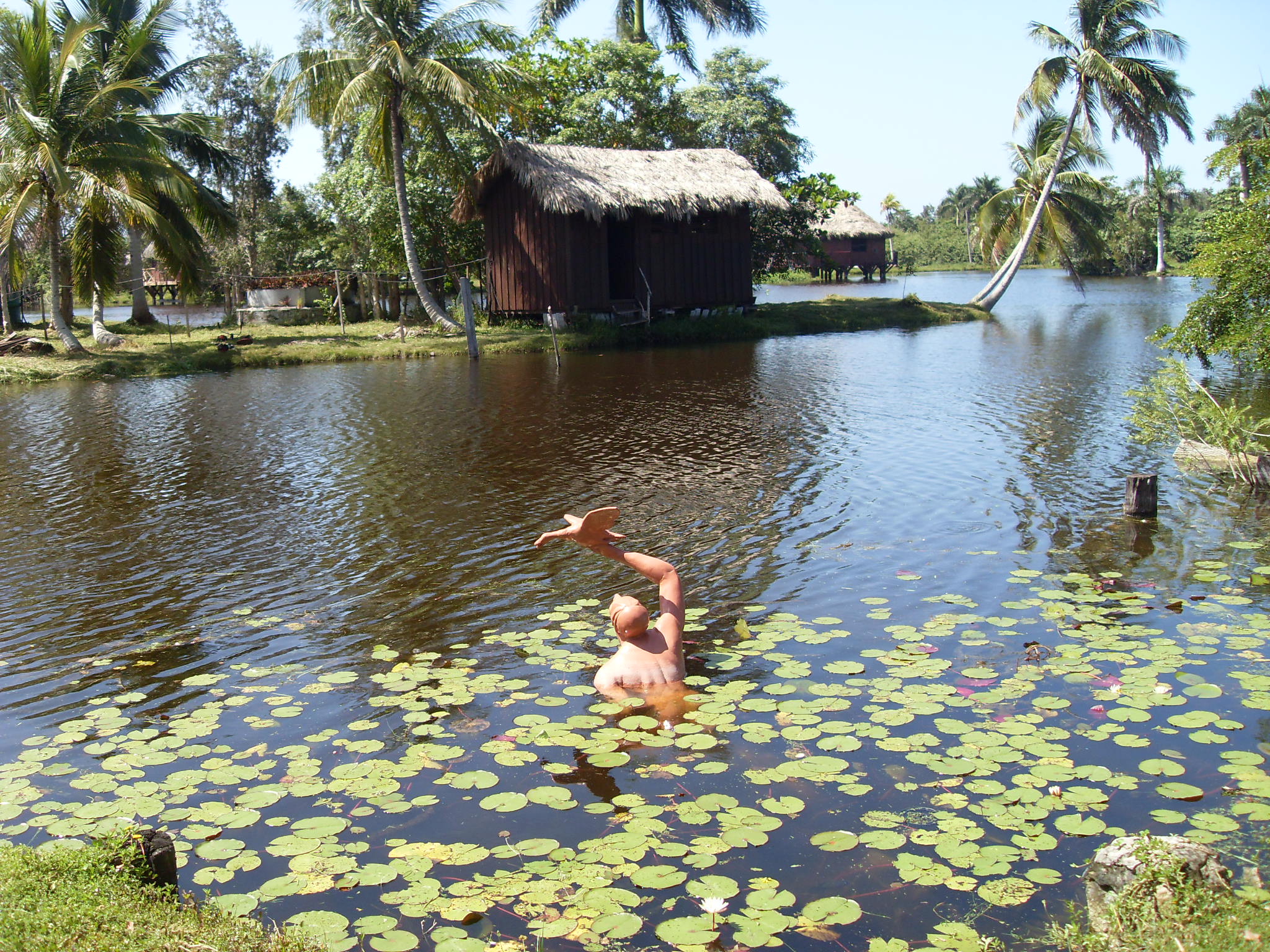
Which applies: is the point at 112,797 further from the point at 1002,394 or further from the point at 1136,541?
the point at 1002,394

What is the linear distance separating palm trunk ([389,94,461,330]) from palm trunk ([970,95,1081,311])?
1834 centimetres

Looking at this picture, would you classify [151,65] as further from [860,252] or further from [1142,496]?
[860,252]

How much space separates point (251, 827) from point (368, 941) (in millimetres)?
1194

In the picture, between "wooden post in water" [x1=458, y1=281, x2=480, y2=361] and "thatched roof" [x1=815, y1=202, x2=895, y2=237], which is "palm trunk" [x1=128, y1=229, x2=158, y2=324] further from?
"thatched roof" [x1=815, y1=202, x2=895, y2=237]

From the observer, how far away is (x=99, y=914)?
338 cm

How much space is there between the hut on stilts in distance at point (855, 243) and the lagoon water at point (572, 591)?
37170 millimetres

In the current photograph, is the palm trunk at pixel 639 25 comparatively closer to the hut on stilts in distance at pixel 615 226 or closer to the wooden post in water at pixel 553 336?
the hut on stilts in distance at pixel 615 226

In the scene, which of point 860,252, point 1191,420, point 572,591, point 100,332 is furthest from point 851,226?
point 572,591

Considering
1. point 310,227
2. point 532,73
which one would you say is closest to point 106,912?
point 532,73

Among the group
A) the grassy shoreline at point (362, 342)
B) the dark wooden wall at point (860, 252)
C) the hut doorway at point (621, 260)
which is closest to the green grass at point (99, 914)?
the grassy shoreline at point (362, 342)

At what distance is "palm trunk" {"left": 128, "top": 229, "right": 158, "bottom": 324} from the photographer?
1081 inches

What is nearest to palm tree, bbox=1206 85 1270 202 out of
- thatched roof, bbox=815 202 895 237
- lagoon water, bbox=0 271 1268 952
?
thatched roof, bbox=815 202 895 237

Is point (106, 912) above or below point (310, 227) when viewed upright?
below

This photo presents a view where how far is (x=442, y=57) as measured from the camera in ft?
81.8
